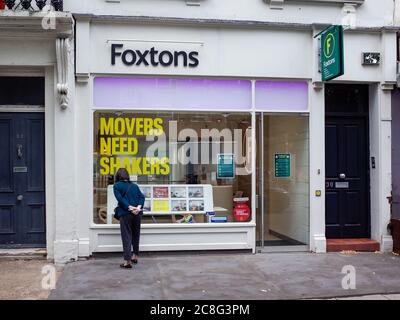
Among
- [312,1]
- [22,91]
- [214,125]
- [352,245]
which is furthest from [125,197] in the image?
[312,1]

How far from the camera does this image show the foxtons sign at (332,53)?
8.66 meters

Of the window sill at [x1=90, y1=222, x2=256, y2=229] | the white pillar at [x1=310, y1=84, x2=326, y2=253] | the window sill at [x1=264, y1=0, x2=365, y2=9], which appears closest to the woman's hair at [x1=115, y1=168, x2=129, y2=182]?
the window sill at [x1=90, y1=222, x2=256, y2=229]

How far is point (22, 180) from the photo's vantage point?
9.06m

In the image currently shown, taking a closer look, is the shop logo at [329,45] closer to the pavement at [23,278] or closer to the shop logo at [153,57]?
the shop logo at [153,57]

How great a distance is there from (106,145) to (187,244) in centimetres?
239

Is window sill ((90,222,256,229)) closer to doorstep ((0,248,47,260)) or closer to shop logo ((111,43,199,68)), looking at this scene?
doorstep ((0,248,47,260))

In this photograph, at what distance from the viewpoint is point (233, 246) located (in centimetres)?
948

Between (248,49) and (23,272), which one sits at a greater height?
(248,49)

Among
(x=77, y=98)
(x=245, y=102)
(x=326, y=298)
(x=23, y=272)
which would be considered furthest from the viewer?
(x=245, y=102)

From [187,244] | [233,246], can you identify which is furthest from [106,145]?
[233,246]

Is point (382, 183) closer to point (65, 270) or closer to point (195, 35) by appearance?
point (195, 35)

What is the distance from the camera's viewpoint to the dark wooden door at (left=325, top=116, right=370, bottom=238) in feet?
33.2

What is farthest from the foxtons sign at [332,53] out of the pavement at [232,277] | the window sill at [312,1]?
the pavement at [232,277]

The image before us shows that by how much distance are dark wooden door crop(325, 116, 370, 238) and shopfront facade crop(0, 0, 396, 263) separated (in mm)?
24
